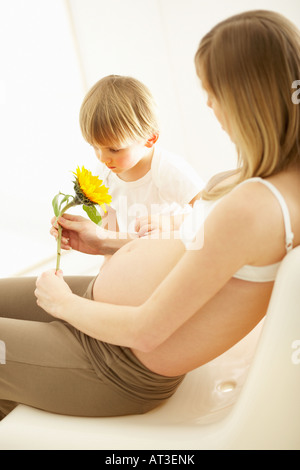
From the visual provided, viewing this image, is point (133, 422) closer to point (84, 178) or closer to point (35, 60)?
point (84, 178)

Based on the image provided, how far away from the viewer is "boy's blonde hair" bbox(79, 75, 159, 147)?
1735 millimetres

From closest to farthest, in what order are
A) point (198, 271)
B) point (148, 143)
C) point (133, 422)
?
point (198, 271), point (133, 422), point (148, 143)

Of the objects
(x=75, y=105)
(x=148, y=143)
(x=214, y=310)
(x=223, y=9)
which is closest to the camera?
(x=214, y=310)

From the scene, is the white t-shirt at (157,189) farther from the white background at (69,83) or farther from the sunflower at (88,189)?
the white background at (69,83)

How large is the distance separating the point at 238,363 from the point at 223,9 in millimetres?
2766

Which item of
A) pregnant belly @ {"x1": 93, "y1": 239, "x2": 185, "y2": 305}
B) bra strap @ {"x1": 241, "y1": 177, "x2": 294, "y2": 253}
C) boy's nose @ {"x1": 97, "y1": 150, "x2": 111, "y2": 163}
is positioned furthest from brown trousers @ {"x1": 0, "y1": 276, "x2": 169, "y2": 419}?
boy's nose @ {"x1": 97, "y1": 150, "x2": 111, "y2": 163}

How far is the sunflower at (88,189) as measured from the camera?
1.32 metres

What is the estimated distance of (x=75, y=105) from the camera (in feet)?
12.2

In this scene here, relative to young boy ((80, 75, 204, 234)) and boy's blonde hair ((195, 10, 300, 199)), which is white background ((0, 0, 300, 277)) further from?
boy's blonde hair ((195, 10, 300, 199))

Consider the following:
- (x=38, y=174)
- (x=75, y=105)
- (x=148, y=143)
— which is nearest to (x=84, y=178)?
(x=148, y=143)

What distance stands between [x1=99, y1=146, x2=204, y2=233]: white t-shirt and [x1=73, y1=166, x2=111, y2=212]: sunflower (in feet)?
1.99

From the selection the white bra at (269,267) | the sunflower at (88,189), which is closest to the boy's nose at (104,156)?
the sunflower at (88,189)

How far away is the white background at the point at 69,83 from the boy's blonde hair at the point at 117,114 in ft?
5.40

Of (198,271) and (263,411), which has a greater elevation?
(198,271)
